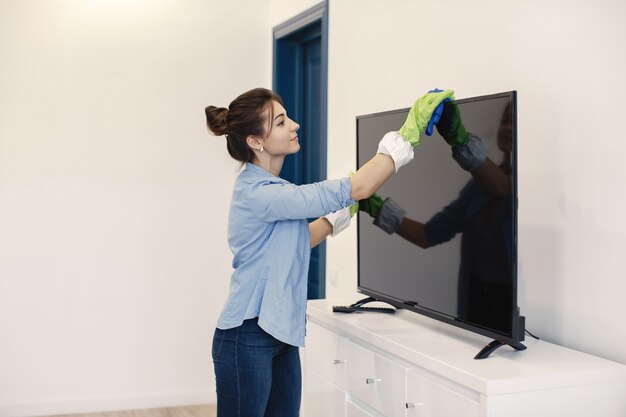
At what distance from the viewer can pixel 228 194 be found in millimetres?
4445

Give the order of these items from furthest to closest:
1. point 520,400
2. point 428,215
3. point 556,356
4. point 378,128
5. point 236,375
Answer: point 378,128 < point 428,215 < point 236,375 < point 556,356 < point 520,400

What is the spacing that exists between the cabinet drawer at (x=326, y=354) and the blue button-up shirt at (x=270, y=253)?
15.0 inches

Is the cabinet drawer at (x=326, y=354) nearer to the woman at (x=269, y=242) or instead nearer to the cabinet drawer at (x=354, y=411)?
the cabinet drawer at (x=354, y=411)

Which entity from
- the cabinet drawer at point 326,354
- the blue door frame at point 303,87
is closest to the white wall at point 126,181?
the blue door frame at point 303,87

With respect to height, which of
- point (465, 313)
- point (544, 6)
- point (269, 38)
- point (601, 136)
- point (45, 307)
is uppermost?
point (269, 38)

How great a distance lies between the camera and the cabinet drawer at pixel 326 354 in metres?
2.56

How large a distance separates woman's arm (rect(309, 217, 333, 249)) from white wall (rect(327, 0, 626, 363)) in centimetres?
63

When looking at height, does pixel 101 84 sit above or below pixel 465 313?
above

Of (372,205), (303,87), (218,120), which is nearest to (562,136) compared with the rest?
(372,205)

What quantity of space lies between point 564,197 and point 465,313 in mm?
432

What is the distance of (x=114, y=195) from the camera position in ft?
13.8

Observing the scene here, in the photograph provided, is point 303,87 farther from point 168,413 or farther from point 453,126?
point 453,126

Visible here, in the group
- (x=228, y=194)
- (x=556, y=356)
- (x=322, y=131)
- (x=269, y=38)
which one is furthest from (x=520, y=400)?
(x=269, y=38)

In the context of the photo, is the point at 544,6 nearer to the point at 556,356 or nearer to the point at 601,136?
the point at 601,136
